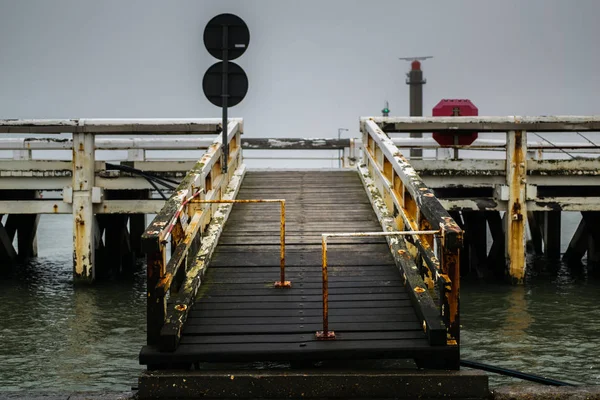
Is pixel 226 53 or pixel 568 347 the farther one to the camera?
pixel 226 53

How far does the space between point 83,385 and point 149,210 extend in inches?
Answer: 240

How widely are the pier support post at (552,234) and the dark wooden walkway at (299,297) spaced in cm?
982

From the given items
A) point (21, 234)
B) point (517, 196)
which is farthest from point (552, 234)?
point (21, 234)

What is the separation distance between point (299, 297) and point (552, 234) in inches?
539

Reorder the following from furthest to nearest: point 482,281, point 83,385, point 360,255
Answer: point 482,281 → point 360,255 → point 83,385

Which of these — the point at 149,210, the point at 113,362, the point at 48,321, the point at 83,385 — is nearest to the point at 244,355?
the point at 83,385

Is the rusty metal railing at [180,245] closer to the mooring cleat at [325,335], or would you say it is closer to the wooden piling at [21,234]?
the mooring cleat at [325,335]

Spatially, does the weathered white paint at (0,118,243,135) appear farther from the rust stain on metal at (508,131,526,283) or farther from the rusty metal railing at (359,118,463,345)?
the rust stain on metal at (508,131,526,283)

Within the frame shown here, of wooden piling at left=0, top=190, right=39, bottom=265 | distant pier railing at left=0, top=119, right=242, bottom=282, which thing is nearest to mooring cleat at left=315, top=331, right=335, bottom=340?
distant pier railing at left=0, top=119, right=242, bottom=282

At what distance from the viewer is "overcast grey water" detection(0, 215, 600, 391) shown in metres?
9.45

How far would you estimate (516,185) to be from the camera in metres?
14.7

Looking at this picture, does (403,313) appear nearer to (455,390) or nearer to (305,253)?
(455,390)

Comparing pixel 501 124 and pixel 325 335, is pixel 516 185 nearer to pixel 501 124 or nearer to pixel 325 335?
pixel 501 124

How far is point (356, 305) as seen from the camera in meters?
8.05
